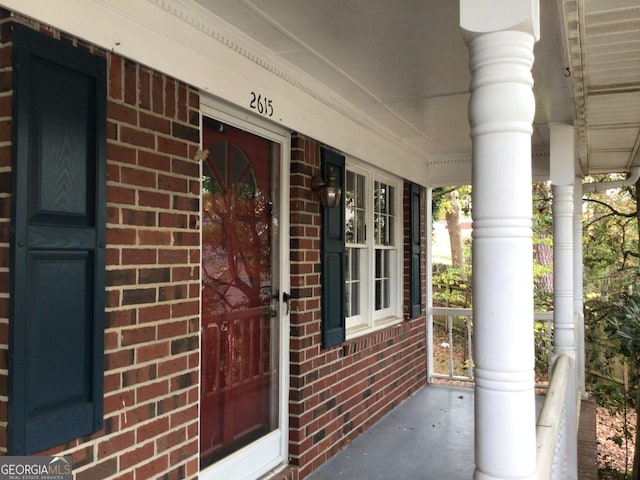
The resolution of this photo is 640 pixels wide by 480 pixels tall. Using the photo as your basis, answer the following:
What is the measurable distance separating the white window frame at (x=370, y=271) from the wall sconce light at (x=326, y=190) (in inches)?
30.4

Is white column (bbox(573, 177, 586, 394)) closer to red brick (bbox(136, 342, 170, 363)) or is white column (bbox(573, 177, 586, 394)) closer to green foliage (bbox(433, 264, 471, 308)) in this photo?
red brick (bbox(136, 342, 170, 363))

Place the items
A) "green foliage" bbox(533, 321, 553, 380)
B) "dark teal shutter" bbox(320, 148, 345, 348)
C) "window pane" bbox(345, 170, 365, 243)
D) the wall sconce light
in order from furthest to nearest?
"green foliage" bbox(533, 321, 553, 380) < "window pane" bbox(345, 170, 365, 243) < "dark teal shutter" bbox(320, 148, 345, 348) < the wall sconce light

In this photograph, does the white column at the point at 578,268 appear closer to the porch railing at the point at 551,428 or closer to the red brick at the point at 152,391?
the porch railing at the point at 551,428

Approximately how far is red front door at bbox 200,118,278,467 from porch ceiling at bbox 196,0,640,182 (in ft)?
2.08

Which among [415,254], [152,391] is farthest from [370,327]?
[152,391]

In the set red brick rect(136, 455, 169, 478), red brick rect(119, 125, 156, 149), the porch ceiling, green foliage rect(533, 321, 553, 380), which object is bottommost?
green foliage rect(533, 321, 553, 380)

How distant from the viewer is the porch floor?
3.71 metres

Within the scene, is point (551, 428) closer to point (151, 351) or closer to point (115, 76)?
point (151, 351)

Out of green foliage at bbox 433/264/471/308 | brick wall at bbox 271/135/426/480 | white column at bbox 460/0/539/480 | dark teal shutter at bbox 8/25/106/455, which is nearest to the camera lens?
white column at bbox 460/0/539/480

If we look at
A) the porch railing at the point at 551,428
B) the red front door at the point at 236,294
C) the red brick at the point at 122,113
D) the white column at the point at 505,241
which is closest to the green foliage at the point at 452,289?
the porch railing at the point at 551,428

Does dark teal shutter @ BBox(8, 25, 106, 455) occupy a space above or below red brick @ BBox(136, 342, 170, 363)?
above

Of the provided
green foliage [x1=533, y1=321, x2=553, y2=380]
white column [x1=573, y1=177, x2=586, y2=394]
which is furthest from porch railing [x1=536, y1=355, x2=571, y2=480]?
green foliage [x1=533, y1=321, x2=553, y2=380]

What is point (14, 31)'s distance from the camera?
69.1 inches

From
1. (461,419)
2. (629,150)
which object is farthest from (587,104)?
(461,419)
